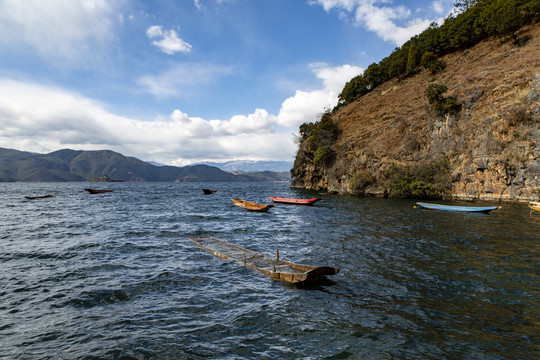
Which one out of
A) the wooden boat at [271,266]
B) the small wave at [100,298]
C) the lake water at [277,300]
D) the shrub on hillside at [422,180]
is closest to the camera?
the lake water at [277,300]

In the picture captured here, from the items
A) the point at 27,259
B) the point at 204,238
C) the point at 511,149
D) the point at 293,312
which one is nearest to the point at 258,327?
the point at 293,312

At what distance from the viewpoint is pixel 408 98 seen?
69000 millimetres

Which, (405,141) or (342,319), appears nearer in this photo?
(342,319)

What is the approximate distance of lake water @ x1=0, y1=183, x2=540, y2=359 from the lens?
803 cm

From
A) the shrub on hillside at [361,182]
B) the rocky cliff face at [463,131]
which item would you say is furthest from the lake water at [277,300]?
the shrub on hillside at [361,182]

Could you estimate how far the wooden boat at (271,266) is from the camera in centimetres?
1241

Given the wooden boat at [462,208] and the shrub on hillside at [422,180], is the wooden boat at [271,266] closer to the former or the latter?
the wooden boat at [462,208]

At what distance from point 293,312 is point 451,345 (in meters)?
4.80

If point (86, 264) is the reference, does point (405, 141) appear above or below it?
above

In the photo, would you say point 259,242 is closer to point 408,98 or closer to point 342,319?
point 342,319

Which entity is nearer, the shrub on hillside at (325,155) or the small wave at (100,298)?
the small wave at (100,298)

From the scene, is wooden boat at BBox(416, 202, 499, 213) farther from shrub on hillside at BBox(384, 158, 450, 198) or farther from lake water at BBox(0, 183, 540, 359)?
shrub on hillside at BBox(384, 158, 450, 198)

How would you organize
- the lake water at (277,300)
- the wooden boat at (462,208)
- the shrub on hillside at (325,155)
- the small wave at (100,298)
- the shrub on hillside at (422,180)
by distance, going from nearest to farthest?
the lake water at (277,300) < the small wave at (100,298) < the wooden boat at (462,208) < the shrub on hillside at (422,180) < the shrub on hillside at (325,155)

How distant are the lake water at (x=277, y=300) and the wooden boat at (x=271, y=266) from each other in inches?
16.0
